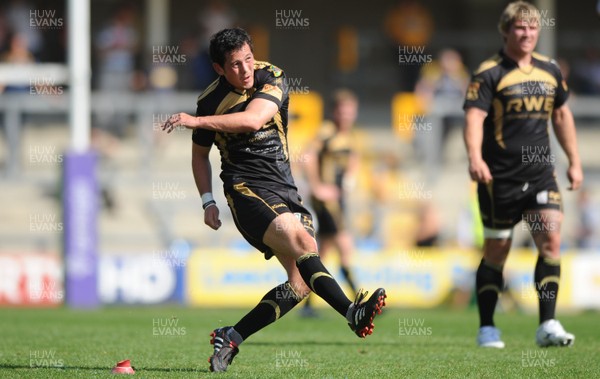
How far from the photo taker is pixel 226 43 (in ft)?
23.0

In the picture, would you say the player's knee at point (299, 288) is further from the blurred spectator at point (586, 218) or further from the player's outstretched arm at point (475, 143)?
the blurred spectator at point (586, 218)

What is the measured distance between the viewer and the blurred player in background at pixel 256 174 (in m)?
7.04

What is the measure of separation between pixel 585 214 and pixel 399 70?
5.00m

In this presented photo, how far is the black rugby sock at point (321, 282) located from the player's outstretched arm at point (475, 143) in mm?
1852

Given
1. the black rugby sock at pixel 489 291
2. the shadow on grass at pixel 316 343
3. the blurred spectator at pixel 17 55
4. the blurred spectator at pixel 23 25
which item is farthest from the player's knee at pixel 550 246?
the blurred spectator at pixel 23 25

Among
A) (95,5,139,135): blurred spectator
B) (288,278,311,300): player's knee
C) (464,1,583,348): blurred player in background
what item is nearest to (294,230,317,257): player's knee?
(288,278,311,300): player's knee

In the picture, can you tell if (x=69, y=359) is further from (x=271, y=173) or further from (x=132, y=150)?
(x=132, y=150)

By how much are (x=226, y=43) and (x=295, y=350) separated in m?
2.81

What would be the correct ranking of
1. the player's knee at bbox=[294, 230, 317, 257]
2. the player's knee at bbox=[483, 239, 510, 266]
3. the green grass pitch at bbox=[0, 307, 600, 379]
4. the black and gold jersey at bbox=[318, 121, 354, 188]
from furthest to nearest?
the black and gold jersey at bbox=[318, 121, 354, 188], the player's knee at bbox=[483, 239, 510, 266], the green grass pitch at bbox=[0, 307, 600, 379], the player's knee at bbox=[294, 230, 317, 257]

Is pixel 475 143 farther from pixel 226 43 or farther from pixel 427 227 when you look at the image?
pixel 427 227

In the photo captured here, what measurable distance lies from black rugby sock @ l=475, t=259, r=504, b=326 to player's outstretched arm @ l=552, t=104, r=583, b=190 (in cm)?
89

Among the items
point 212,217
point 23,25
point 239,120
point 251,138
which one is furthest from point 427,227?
point 239,120

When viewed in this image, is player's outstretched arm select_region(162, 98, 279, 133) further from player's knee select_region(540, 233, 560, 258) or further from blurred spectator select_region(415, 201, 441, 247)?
blurred spectator select_region(415, 201, 441, 247)

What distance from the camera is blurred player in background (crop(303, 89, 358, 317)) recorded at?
13547mm
